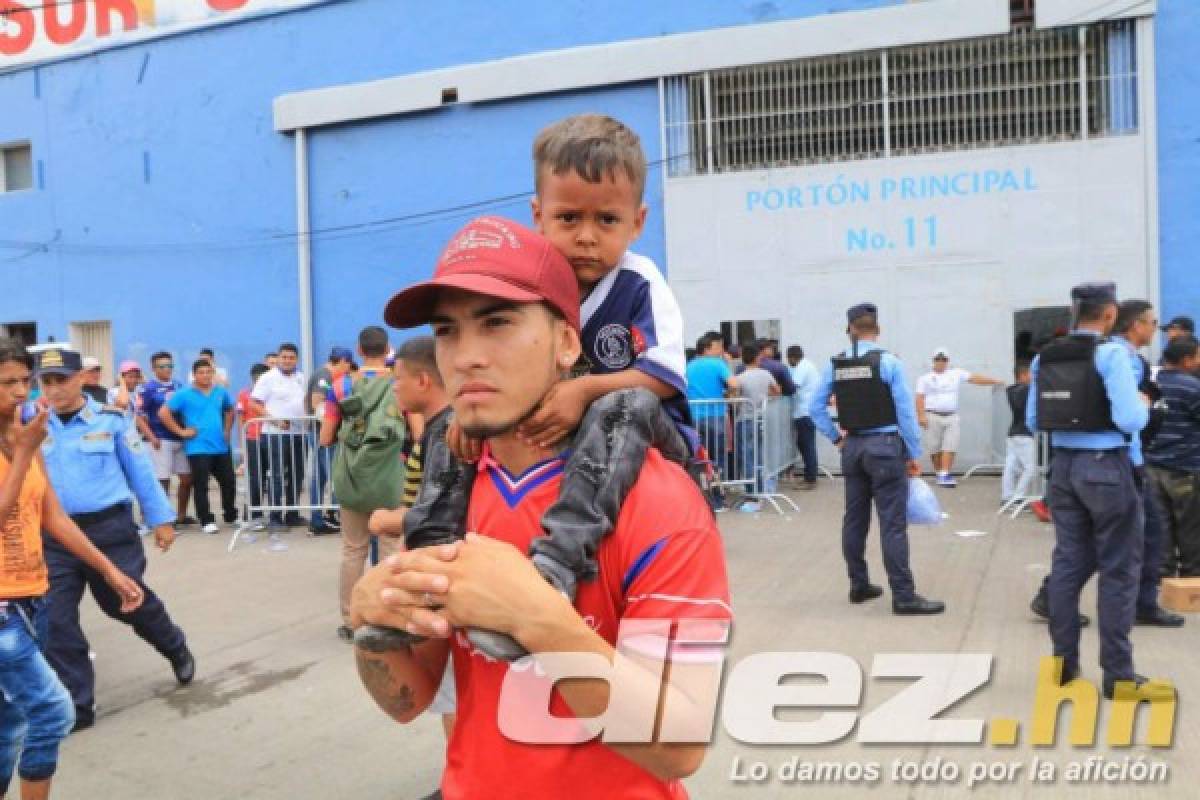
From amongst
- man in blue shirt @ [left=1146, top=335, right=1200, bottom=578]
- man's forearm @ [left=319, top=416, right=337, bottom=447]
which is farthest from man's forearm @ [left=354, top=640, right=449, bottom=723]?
man in blue shirt @ [left=1146, top=335, right=1200, bottom=578]

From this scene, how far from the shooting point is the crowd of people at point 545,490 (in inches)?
61.3

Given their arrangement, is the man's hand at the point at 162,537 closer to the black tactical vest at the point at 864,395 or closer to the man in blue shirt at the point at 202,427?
the black tactical vest at the point at 864,395

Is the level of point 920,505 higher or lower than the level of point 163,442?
lower

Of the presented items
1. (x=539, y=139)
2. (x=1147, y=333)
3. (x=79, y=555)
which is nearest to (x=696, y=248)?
(x=1147, y=333)

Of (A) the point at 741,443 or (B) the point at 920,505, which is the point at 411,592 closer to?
(B) the point at 920,505

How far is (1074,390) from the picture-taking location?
520 cm

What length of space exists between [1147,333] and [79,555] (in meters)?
6.25

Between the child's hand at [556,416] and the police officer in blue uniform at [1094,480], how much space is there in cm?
424

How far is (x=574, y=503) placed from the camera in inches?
63.4

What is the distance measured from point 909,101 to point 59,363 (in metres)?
12.2

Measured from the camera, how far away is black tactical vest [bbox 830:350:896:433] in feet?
22.6

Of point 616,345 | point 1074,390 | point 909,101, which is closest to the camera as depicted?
point 616,345

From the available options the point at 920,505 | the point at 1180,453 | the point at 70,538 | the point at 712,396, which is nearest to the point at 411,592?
the point at 70,538

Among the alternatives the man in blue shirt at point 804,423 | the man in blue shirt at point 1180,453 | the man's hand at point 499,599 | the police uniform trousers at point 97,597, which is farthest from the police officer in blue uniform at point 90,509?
the man in blue shirt at point 804,423
